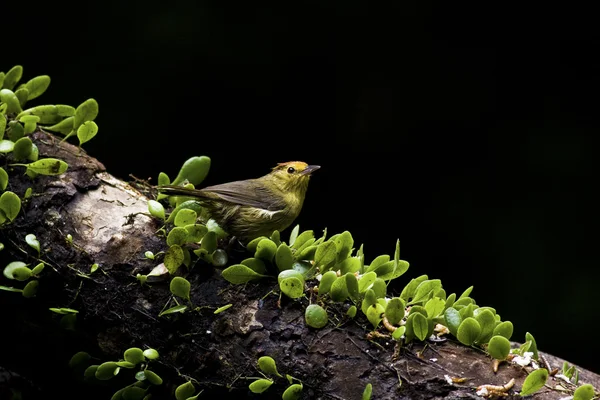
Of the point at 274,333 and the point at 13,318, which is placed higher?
the point at 274,333

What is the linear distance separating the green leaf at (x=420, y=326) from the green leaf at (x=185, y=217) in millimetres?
603

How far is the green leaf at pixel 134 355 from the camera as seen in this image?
5.24 feet

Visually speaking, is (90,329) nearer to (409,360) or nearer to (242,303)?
(242,303)

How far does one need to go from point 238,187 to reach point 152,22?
1.60 metres

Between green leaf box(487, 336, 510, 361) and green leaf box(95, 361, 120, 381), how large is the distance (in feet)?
2.70

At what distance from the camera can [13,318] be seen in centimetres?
181

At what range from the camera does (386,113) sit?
11.3 ft

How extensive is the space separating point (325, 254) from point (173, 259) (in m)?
0.36

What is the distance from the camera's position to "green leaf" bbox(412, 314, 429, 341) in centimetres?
151

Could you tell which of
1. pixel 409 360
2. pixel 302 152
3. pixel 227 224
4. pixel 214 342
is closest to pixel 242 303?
pixel 214 342

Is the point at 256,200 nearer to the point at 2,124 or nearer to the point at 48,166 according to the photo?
the point at 48,166

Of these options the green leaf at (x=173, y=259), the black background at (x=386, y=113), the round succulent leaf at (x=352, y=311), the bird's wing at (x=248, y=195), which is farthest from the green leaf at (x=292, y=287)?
the black background at (x=386, y=113)

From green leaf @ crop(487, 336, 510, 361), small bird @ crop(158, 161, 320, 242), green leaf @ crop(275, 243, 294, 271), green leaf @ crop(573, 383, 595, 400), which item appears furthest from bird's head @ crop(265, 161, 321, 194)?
green leaf @ crop(573, 383, 595, 400)

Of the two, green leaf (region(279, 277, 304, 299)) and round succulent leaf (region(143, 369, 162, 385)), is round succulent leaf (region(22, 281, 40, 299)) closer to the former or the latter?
round succulent leaf (region(143, 369, 162, 385))
